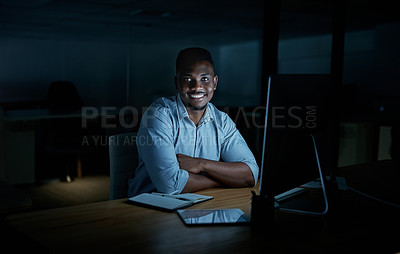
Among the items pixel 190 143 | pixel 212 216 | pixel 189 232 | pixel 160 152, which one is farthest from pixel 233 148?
pixel 189 232

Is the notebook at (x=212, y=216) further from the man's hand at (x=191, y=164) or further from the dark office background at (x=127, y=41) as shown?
the dark office background at (x=127, y=41)

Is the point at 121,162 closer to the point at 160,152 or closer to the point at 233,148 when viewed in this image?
the point at 160,152

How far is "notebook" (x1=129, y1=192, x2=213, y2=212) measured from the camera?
1.43 meters

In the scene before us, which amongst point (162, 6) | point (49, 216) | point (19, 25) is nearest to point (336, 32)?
point (162, 6)

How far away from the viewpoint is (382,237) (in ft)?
4.07

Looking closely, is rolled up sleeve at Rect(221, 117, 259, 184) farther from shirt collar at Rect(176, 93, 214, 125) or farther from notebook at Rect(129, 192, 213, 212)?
notebook at Rect(129, 192, 213, 212)

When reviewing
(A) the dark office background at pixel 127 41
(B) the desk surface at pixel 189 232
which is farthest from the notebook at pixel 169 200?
(A) the dark office background at pixel 127 41

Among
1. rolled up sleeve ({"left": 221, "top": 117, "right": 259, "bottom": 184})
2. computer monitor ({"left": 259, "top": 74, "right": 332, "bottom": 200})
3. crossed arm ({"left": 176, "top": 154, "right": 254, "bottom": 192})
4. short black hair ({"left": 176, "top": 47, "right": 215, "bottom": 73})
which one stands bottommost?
crossed arm ({"left": 176, "top": 154, "right": 254, "bottom": 192})

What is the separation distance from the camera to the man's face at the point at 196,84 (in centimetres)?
205

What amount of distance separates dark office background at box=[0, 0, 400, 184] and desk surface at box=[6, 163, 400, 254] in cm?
225

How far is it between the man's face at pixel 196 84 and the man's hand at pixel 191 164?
35 centimetres

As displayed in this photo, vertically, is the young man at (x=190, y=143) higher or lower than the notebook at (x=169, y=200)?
higher

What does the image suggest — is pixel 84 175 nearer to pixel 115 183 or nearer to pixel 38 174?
pixel 38 174

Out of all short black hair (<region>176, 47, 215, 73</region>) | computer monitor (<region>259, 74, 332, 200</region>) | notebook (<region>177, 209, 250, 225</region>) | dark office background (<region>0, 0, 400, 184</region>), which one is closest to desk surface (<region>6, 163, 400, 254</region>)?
notebook (<region>177, 209, 250, 225</region>)
